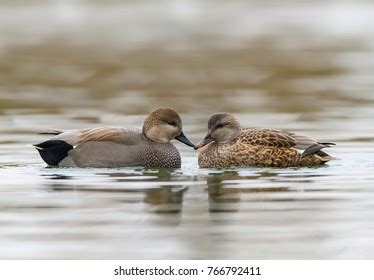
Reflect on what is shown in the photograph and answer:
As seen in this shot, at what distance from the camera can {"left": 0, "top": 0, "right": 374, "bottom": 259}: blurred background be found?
870cm

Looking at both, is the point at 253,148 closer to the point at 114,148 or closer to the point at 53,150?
the point at 114,148

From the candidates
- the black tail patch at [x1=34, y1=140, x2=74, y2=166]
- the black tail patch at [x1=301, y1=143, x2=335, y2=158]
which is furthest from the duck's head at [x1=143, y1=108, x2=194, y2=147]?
the black tail patch at [x1=301, y1=143, x2=335, y2=158]

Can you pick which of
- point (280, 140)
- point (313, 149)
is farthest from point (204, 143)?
point (313, 149)

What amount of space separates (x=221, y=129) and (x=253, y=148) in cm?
44

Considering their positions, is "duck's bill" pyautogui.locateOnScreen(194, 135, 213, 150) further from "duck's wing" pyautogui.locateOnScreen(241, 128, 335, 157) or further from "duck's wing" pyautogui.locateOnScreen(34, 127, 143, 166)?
"duck's wing" pyautogui.locateOnScreen(34, 127, 143, 166)

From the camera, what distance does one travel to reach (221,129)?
1280 centimetres

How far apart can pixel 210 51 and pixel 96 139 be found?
10873 millimetres

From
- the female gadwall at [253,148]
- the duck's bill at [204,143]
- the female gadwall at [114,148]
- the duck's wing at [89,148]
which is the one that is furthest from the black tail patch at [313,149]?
the duck's wing at [89,148]

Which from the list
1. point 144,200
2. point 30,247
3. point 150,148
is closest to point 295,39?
point 150,148

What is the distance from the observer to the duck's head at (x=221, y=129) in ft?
42.0

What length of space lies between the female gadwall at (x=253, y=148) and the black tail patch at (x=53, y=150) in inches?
48.0

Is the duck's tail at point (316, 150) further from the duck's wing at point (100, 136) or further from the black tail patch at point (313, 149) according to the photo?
the duck's wing at point (100, 136)

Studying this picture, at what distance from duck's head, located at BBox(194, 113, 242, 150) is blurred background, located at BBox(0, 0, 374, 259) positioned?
0.38 m

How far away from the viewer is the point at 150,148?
12.5m
